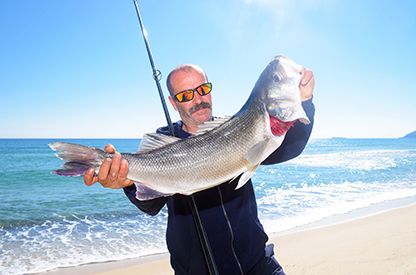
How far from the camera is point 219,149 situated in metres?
2.91

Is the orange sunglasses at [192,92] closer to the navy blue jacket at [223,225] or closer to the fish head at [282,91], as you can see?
the fish head at [282,91]

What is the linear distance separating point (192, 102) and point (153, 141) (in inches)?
32.7

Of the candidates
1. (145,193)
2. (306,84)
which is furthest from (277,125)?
(145,193)

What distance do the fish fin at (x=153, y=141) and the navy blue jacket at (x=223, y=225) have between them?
488 mm

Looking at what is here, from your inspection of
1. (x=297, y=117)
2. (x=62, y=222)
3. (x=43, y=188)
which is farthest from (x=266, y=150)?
(x=43, y=188)

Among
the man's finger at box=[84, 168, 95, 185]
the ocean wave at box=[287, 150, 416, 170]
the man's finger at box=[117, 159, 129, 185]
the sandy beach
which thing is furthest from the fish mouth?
the ocean wave at box=[287, 150, 416, 170]

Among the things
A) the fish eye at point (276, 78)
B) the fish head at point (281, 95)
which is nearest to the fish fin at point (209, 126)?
the fish head at point (281, 95)

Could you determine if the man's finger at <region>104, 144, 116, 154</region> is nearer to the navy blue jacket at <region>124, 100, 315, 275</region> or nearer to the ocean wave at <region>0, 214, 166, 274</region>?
the navy blue jacket at <region>124, 100, 315, 275</region>

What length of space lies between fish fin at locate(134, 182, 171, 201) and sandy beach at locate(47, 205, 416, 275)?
5526 millimetres

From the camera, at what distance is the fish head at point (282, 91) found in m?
2.94

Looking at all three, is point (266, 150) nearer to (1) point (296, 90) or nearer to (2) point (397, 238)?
(1) point (296, 90)

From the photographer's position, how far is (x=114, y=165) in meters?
2.85

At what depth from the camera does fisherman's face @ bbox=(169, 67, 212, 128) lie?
369 centimetres

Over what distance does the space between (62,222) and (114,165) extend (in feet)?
40.1
